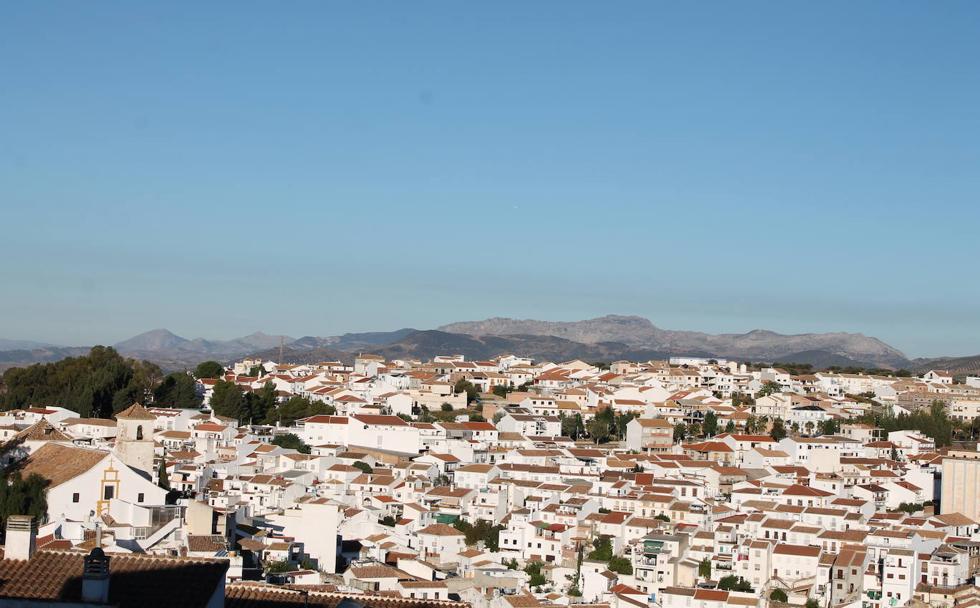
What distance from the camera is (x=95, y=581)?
21.1 ft

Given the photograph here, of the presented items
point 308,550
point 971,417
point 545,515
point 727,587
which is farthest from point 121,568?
point 971,417

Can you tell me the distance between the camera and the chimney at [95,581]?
6.43 metres

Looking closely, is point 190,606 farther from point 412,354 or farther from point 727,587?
point 412,354

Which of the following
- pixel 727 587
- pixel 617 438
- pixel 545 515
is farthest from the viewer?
pixel 617 438

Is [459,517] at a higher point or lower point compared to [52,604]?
lower

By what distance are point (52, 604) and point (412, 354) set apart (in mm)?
154952

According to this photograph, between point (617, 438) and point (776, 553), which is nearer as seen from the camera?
point (776, 553)

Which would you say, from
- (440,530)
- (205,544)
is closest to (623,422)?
(440,530)

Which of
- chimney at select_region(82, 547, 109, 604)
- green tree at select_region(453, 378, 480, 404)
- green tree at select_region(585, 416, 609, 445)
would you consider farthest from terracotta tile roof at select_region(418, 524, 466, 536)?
green tree at select_region(453, 378, 480, 404)

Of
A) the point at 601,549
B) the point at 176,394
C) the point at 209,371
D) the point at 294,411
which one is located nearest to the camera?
the point at 601,549

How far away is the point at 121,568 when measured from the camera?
276 inches

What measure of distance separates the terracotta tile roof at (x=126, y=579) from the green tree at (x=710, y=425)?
45192mm

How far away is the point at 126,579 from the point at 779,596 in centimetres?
2285

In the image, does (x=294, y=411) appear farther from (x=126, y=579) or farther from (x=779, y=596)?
(x=126, y=579)
